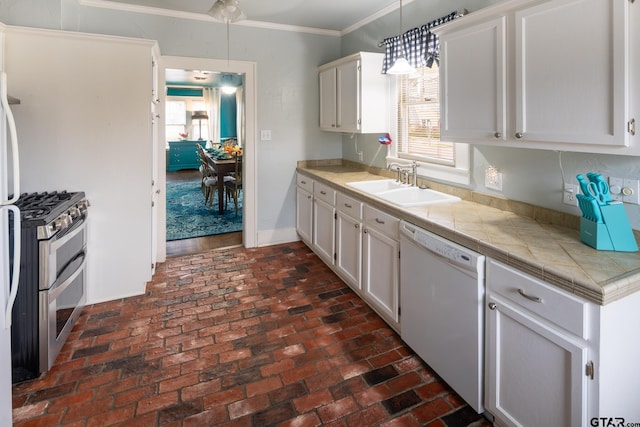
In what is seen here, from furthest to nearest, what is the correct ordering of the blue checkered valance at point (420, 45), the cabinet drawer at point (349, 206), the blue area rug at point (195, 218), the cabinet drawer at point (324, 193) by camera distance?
1. the blue area rug at point (195, 218)
2. the cabinet drawer at point (324, 193)
3. the cabinet drawer at point (349, 206)
4. the blue checkered valance at point (420, 45)

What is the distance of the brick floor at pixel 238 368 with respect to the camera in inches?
73.4

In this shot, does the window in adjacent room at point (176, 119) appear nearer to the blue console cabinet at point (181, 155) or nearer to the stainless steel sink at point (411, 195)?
the blue console cabinet at point (181, 155)

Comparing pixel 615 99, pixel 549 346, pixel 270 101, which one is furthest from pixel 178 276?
pixel 615 99

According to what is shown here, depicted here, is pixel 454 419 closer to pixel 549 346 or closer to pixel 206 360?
pixel 549 346

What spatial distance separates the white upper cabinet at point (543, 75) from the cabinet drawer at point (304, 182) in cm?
199

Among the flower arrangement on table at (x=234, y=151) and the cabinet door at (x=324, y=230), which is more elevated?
the flower arrangement on table at (x=234, y=151)

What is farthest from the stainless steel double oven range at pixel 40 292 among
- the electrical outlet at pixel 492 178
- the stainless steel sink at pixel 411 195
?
the electrical outlet at pixel 492 178

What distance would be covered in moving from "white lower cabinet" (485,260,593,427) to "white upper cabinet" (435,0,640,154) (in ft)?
2.12

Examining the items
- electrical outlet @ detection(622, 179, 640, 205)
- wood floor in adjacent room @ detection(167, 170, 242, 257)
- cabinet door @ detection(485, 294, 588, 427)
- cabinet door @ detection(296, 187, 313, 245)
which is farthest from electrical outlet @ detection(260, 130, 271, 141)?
electrical outlet @ detection(622, 179, 640, 205)

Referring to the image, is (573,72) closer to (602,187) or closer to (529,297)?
(602,187)

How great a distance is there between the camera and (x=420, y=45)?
116 inches

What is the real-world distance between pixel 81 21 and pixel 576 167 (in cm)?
403

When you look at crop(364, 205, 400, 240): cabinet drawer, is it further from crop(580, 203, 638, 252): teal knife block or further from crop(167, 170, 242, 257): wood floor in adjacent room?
crop(167, 170, 242, 257): wood floor in adjacent room

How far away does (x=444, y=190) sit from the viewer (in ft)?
9.65
